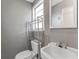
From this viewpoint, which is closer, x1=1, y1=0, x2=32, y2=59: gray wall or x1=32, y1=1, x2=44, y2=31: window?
x1=32, y1=1, x2=44, y2=31: window

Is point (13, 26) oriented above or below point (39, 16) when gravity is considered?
below

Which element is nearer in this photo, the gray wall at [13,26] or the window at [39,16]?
the window at [39,16]

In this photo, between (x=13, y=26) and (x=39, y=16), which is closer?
(x=39, y=16)

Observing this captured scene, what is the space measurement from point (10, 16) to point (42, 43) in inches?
44.0

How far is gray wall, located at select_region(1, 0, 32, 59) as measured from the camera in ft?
5.97

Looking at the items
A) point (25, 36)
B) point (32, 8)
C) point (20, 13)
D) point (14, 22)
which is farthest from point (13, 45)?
point (32, 8)

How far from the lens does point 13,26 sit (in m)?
1.95

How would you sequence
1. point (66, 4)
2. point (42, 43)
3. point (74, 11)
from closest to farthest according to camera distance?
point (74, 11) < point (66, 4) < point (42, 43)

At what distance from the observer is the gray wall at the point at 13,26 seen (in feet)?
5.97

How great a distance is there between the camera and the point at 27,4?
2139mm

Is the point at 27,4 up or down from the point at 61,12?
up

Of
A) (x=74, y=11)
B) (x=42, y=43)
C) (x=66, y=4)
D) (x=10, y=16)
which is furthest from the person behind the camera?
(x=10, y=16)

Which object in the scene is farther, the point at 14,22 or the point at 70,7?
the point at 14,22

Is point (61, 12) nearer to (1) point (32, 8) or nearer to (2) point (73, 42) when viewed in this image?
(2) point (73, 42)
